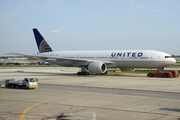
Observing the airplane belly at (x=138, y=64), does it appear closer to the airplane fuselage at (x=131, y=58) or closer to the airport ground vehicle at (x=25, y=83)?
the airplane fuselage at (x=131, y=58)

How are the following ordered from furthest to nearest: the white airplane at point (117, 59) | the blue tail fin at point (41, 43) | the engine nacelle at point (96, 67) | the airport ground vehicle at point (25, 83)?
1. the blue tail fin at point (41, 43)
2. the engine nacelle at point (96, 67)
3. the white airplane at point (117, 59)
4. the airport ground vehicle at point (25, 83)

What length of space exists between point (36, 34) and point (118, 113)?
138ft

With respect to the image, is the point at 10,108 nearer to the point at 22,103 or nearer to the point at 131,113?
the point at 22,103

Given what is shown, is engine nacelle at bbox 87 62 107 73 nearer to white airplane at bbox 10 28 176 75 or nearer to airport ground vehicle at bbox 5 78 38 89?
white airplane at bbox 10 28 176 75

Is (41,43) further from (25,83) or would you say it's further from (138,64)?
(25,83)

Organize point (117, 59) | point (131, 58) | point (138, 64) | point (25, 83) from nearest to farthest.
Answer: point (25, 83), point (138, 64), point (131, 58), point (117, 59)

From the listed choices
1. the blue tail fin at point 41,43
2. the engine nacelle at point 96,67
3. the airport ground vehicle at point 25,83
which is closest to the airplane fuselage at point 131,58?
the engine nacelle at point 96,67

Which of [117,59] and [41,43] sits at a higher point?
[41,43]

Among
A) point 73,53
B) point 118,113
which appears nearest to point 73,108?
point 118,113

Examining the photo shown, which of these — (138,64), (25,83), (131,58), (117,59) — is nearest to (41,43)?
(117,59)

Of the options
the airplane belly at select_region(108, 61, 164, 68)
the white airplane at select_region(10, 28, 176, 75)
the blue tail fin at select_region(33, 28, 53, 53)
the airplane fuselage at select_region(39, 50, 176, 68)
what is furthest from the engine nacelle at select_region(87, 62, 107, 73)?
the blue tail fin at select_region(33, 28, 53, 53)

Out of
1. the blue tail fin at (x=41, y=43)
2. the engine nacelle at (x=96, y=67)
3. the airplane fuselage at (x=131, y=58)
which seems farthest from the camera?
the blue tail fin at (x=41, y=43)

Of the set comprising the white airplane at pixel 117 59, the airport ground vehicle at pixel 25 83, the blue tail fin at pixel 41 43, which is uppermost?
the blue tail fin at pixel 41 43

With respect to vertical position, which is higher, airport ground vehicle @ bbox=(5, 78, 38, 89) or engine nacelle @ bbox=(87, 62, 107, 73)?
engine nacelle @ bbox=(87, 62, 107, 73)
